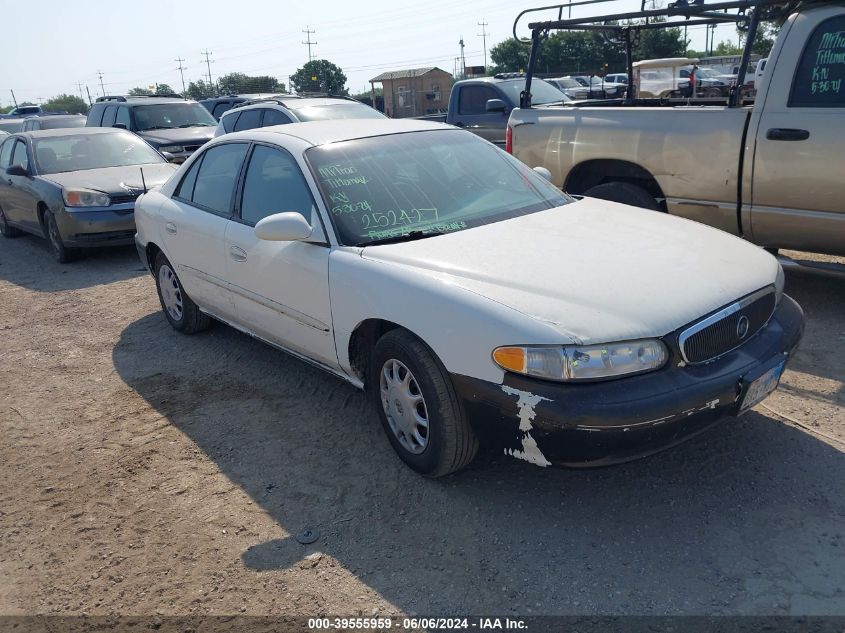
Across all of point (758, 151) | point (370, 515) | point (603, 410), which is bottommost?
point (370, 515)

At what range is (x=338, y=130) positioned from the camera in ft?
14.2

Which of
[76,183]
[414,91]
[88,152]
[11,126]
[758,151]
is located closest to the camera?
[758,151]

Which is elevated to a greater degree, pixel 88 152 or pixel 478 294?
pixel 88 152

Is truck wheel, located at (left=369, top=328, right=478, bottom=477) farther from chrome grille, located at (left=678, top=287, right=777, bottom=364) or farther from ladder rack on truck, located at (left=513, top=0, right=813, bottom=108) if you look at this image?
ladder rack on truck, located at (left=513, top=0, right=813, bottom=108)

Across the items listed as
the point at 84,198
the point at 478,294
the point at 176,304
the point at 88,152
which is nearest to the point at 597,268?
the point at 478,294

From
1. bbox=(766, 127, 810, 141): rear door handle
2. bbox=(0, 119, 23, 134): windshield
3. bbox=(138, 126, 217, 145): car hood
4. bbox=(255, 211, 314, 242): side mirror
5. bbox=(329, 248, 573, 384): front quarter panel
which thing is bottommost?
bbox=(329, 248, 573, 384): front quarter panel

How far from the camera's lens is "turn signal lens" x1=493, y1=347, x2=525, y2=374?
2750mm

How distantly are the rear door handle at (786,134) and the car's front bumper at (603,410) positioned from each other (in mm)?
2625

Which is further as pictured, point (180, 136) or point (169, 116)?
point (169, 116)

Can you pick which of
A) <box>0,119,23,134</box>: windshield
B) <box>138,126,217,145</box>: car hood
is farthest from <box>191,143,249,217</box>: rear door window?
<box>0,119,23,134</box>: windshield

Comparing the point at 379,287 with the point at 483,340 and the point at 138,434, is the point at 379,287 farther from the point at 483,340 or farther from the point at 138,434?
the point at 138,434

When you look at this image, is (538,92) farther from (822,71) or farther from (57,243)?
(57,243)

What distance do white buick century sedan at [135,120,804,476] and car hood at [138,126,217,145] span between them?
851 cm

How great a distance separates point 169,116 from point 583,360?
12.9 meters
